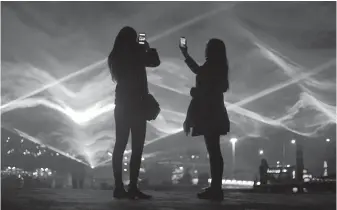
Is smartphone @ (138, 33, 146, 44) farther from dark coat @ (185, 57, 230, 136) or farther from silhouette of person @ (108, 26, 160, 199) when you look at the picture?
dark coat @ (185, 57, 230, 136)

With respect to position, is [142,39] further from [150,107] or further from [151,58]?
[150,107]

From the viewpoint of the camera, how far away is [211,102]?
5.71m

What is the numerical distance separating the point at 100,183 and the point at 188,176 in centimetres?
353

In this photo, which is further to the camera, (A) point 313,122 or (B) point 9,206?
(A) point 313,122

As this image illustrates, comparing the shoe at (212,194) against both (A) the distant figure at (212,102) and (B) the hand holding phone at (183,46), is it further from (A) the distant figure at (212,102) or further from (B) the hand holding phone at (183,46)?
(B) the hand holding phone at (183,46)

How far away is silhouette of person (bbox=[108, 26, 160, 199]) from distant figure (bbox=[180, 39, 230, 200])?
0.66m

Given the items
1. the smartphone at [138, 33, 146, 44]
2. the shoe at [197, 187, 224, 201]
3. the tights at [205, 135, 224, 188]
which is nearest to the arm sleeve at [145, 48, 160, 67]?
the smartphone at [138, 33, 146, 44]

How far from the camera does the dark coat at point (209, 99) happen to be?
18.6 feet

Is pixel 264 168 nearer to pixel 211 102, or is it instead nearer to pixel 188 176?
pixel 188 176

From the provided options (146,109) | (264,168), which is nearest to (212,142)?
(146,109)

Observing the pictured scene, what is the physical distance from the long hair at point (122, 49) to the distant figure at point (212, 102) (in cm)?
73

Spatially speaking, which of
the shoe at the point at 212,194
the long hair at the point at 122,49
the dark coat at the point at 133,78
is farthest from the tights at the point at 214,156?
the long hair at the point at 122,49

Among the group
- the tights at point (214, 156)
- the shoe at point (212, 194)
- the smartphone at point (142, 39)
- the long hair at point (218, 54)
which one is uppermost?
the smartphone at point (142, 39)

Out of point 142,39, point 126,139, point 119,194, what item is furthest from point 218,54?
point 119,194
